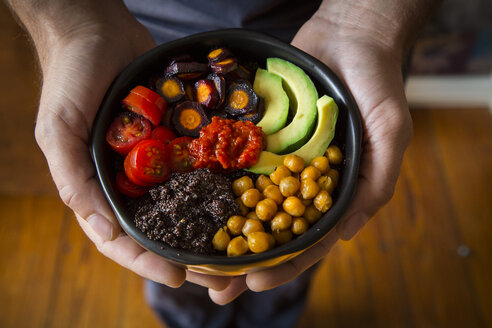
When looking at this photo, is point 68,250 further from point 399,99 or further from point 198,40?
point 399,99

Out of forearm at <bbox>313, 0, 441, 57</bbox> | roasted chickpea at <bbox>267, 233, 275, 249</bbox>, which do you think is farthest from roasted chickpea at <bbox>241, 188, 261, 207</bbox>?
forearm at <bbox>313, 0, 441, 57</bbox>

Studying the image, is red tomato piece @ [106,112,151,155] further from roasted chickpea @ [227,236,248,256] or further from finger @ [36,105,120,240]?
roasted chickpea @ [227,236,248,256]

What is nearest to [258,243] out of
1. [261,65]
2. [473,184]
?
[261,65]

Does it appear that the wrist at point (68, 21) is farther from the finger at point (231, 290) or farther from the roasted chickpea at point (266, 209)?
the finger at point (231, 290)

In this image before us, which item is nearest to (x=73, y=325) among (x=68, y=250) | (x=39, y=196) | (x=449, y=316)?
(x=68, y=250)

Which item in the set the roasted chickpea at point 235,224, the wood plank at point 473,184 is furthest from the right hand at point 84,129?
the wood plank at point 473,184
